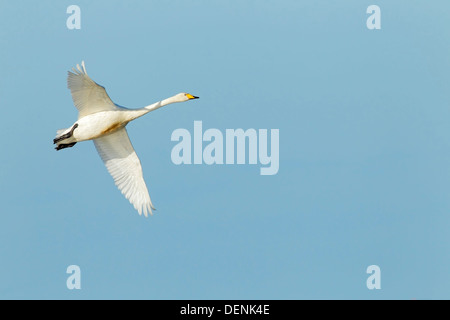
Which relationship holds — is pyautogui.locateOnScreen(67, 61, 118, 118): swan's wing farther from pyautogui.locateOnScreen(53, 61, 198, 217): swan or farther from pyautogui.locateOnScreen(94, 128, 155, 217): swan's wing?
pyautogui.locateOnScreen(94, 128, 155, 217): swan's wing

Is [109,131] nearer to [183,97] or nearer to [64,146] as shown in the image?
[64,146]

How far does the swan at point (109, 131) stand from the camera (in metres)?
28.0

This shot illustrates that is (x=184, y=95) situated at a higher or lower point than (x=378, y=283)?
higher

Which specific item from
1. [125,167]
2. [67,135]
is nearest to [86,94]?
[67,135]

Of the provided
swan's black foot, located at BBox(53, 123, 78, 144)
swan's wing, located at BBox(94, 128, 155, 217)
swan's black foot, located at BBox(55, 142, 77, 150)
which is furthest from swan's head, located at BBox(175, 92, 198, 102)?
swan's black foot, located at BBox(55, 142, 77, 150)

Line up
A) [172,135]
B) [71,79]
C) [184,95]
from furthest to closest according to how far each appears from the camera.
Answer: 1. [172,135]
2. [184,95]
3. [71,79]

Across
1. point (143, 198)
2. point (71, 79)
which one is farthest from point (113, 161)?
point (71, 79)

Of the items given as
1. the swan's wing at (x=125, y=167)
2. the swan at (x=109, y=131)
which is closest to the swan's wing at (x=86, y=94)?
the swan at (x=109, y=131)

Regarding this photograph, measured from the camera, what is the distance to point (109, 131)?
95.2ft

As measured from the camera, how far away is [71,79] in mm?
27625

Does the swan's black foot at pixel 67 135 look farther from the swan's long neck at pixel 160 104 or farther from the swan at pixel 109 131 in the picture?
the swan's long neck at pixel 160 104

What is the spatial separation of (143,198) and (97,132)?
7.97 feet
